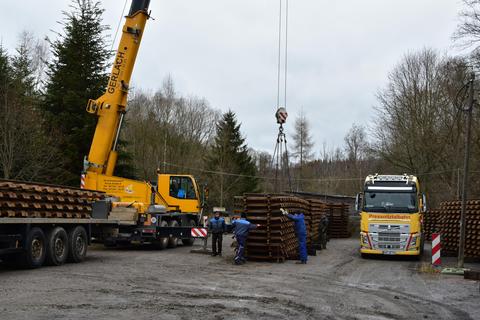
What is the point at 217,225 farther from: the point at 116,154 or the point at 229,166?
the point at 229,166

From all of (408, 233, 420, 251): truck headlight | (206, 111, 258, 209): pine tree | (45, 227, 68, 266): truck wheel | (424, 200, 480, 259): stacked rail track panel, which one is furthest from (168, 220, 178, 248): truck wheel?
(206, 111, 258, 209): pine tree

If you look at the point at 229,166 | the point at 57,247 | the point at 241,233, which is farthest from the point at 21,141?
the point at 229,166

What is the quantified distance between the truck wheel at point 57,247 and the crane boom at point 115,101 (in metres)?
5.25

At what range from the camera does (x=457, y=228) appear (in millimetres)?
20984

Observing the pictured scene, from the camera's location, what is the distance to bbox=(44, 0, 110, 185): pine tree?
2766 cm

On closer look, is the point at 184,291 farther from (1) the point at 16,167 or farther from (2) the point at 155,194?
(1) the point at 16,167

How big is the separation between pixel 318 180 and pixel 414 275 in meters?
50.3

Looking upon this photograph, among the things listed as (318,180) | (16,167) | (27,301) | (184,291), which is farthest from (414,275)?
(318,180)

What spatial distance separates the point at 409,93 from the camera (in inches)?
1676

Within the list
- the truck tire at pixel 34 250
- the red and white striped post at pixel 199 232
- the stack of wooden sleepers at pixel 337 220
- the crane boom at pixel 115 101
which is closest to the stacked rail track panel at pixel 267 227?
the red and white striped post at pixel 199 232

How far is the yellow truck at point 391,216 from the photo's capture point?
19312mm

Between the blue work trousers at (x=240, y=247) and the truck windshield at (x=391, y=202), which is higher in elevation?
the truck windshield at (x=391, y=202)

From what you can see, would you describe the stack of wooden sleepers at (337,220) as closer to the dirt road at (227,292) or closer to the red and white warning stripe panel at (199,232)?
the red and white warning stripe panel at (199,232)

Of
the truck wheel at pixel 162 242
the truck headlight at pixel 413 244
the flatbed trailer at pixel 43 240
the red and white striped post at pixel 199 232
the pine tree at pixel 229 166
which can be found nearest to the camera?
the flatbed trailer at pixel 43 240
